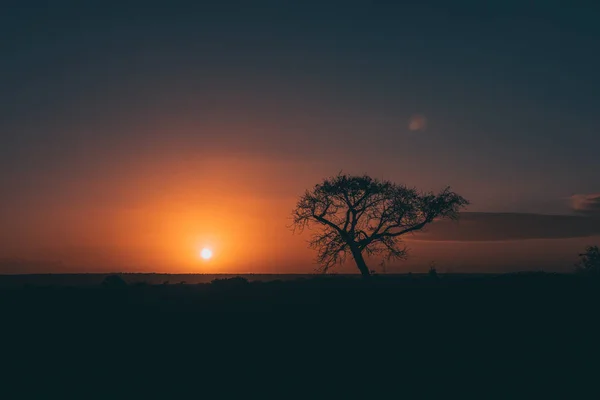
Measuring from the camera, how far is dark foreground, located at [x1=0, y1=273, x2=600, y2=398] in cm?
1866

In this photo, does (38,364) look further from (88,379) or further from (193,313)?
(193,313)

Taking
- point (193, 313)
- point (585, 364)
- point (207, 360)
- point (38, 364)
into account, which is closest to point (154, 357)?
point (207, 360)

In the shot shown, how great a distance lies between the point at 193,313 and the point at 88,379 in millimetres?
7581

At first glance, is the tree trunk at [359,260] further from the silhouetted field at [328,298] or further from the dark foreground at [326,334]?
the dark foreground at [326,334]

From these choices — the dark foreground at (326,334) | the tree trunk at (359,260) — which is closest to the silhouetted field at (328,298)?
the dark foreground at (326,334)

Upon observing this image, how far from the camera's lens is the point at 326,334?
73.4ft

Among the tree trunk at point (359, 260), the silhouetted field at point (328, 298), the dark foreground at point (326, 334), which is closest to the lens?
the dark foreground at point (326, 334)

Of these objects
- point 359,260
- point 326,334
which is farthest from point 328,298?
point 359,260

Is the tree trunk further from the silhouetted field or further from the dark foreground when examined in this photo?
the dark foreground

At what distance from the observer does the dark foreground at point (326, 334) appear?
1866 cm

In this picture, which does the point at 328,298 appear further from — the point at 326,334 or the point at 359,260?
the point at 359,260

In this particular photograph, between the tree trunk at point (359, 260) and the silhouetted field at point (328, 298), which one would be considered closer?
the silhouetted field at point (328, 298)

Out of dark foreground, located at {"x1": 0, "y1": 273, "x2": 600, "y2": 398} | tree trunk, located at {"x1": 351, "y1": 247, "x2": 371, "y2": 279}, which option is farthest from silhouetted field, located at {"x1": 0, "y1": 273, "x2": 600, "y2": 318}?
tree trunk, located at {"x1": 351, "y1": 247, "x2": 371, "y2": 279}

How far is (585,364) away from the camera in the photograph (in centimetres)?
1961
